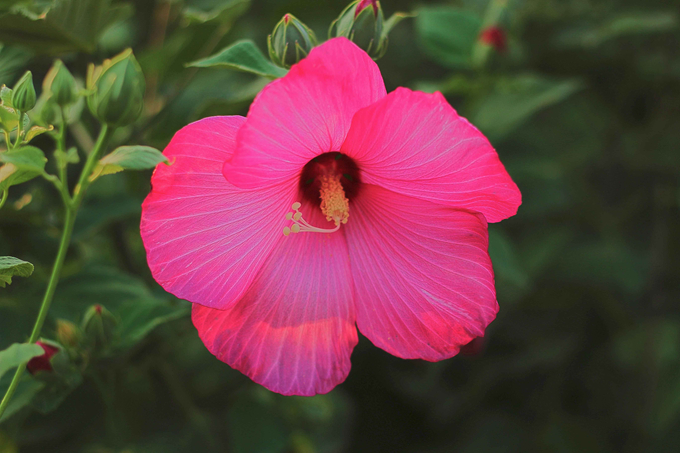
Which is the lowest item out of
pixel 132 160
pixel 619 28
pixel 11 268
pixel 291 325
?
pixel 291 325

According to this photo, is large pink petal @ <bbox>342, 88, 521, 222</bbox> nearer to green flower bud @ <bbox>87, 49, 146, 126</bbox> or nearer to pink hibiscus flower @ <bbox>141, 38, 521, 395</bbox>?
pink hibiscus flower @ <bbox>141, 38, 521, 395</bbox>

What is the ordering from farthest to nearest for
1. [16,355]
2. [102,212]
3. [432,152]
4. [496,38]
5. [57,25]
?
1. [496,38]
2. [102,212]
3. [57,25]
4. [432,152]
5. [16,355]

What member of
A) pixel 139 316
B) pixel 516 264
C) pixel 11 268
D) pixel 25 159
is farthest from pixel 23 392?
pixel 516 264

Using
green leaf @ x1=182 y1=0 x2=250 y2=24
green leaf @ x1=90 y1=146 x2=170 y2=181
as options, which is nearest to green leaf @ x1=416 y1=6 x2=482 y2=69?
green leaf @ x1=182 y1=0 x2=250 y2=24

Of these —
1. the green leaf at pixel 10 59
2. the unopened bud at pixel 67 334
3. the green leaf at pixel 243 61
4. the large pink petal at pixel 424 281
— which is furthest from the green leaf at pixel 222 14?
the unopened bud at pixel 67 334

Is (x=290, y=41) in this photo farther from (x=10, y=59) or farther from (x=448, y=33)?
(x=448, y=33)

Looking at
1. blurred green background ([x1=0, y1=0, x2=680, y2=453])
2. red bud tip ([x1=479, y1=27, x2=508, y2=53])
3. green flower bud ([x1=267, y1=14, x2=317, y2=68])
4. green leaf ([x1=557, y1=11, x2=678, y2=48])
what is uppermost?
green leaf ([x1=557, y1=11, x2=678, y2=48])

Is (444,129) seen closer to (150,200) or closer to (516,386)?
(150,200)
